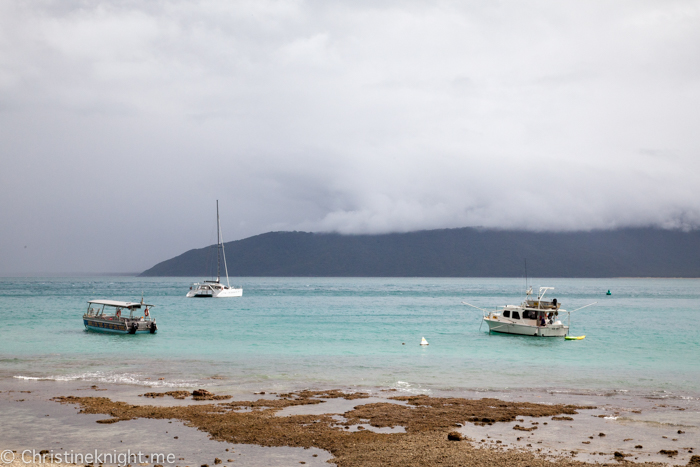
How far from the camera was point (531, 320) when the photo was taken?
51.7 metres

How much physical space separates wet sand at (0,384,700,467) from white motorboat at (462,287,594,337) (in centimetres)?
2879

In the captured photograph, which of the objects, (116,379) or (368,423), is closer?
(368,423)

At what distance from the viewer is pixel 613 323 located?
69688mm

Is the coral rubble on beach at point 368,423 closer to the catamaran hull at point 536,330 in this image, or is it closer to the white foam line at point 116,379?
the white foam line at point 116,379

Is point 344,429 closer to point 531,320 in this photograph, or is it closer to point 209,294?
point 531,320

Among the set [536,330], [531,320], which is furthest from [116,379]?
[531,320]

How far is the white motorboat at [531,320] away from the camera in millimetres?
50656

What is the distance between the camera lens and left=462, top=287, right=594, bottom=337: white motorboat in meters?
50.7

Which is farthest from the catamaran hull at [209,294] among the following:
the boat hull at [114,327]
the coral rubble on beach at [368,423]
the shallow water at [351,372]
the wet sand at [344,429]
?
the coral rubble on beach at [368,423]

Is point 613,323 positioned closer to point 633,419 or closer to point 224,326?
point 224,326

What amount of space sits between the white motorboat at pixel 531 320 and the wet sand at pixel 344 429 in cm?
2879

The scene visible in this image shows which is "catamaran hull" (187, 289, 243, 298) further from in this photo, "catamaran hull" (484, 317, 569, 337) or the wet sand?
the wet sand

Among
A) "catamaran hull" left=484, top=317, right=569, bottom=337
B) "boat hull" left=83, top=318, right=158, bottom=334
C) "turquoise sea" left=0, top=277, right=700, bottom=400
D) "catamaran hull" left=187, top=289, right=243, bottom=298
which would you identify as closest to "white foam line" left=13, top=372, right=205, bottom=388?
"turquoise sea" left=0, top=277, right=700, bottom=400

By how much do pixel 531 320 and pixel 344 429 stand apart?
125 feet
